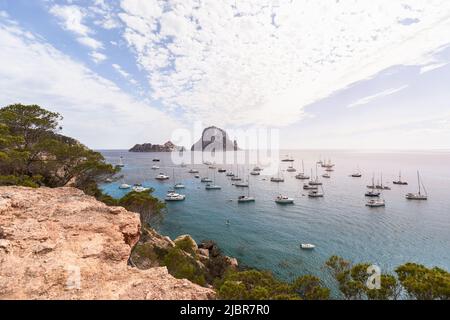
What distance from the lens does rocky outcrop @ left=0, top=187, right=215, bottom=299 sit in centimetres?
750

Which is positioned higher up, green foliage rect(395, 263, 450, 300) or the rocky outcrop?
the rocky outcrop

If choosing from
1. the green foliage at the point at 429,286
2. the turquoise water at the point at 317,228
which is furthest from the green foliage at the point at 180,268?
the turquoise water at the point at 317,228

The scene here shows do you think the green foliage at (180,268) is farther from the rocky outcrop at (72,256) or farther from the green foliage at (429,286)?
the green foliage at (429,286)

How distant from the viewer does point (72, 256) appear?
898cm

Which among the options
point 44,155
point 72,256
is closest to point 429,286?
point 72,256

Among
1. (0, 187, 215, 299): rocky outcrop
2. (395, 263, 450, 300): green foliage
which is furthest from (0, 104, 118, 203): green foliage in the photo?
(395, 263, 450, 300): green foliage

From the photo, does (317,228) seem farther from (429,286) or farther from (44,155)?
(44,155)

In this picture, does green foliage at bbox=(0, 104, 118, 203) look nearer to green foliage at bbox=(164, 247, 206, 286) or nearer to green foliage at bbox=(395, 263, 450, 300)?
green foliage at bbox=(164, 247, 206, 286)

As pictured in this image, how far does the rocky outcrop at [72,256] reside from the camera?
24.6 feet

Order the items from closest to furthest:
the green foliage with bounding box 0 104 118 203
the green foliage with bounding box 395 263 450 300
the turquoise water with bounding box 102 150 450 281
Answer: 1. the green foliage with bounding box 395 263 450 300
2. the green foliage with bounding box 0 104 118 203
3. the turquoise water with bounding box 102 150 450 281

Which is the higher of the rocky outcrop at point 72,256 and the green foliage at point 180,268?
the rocky outcrop at point 72,256

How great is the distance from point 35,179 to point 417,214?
2609 inches
